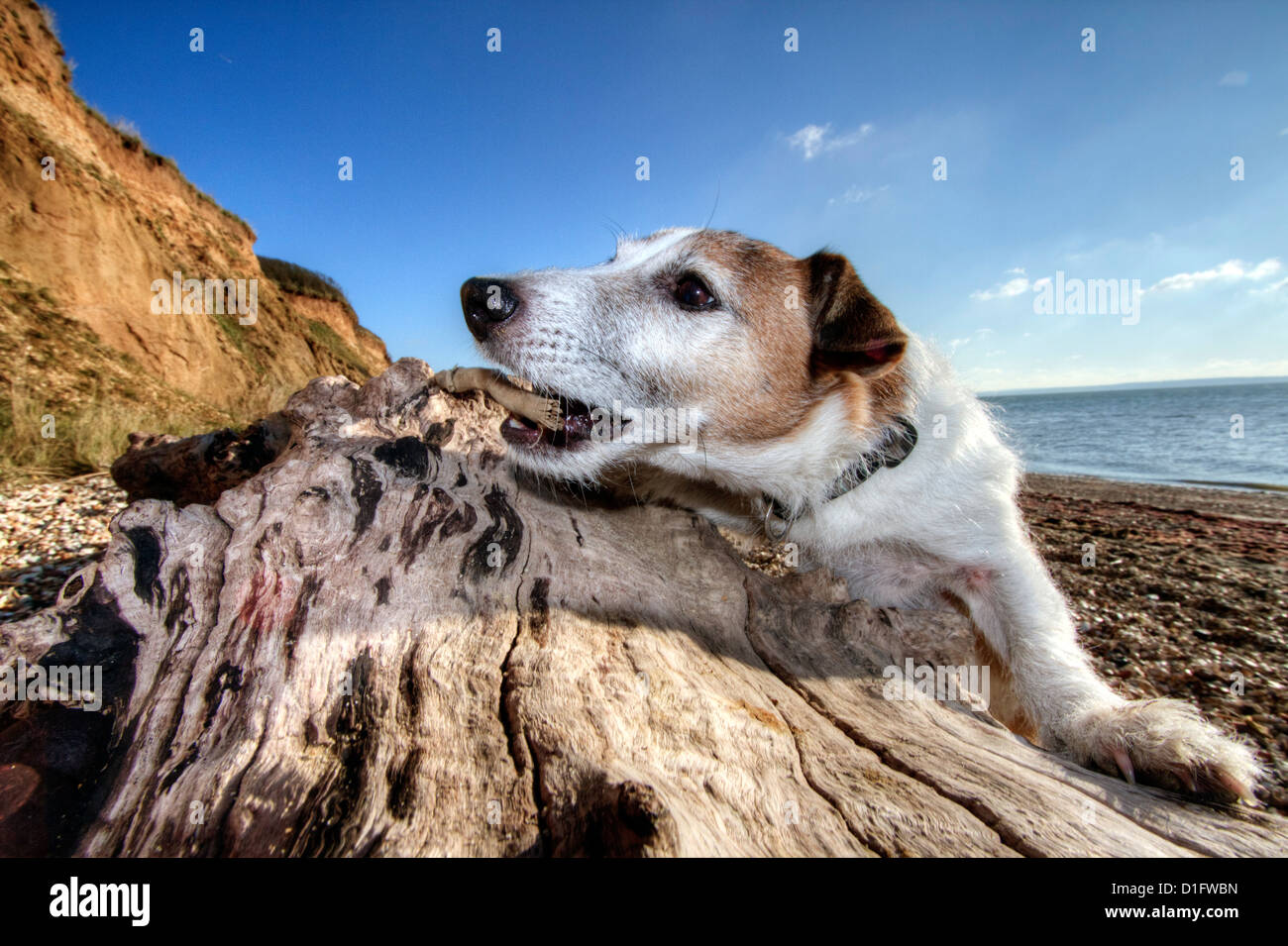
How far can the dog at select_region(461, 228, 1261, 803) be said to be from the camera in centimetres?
286

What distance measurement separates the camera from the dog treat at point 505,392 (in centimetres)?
294

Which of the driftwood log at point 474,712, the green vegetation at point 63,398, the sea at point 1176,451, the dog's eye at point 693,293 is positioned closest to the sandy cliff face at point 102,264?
the green vegetation at point 63,398

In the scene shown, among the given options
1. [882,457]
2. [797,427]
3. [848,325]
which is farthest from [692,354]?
[882,457]

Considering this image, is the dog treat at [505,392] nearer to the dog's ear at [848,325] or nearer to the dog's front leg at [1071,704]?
the dog's ear at [848,325]

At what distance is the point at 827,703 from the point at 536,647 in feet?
3.45

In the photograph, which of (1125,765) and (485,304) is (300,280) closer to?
(485,304)

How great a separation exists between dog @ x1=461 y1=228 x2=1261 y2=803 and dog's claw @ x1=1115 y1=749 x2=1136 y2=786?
42 centimetres

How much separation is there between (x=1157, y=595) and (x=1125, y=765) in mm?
3620

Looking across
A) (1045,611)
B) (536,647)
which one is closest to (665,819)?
(536,647)

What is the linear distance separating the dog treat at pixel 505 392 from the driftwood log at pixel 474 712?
53cm

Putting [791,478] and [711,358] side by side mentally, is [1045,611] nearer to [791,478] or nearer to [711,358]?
[791,478]

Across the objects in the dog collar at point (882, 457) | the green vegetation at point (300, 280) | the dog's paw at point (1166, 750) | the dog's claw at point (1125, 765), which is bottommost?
A: the dog's claw at point (1125, 765)

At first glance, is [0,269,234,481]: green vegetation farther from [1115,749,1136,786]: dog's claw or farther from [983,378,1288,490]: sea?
[983,378,1288,490]: sea
